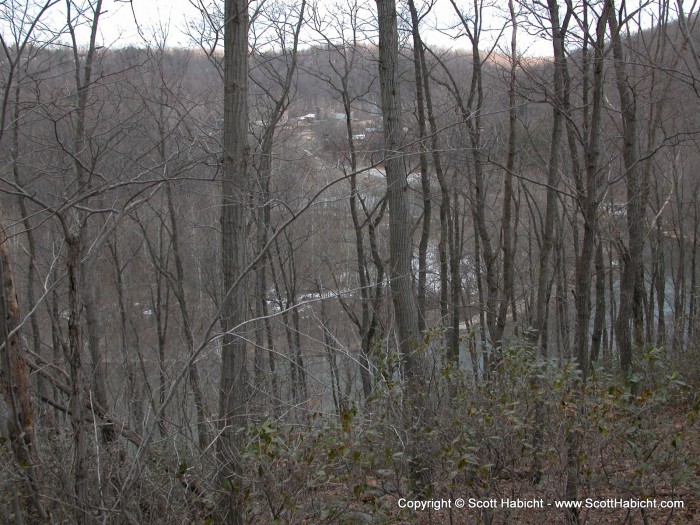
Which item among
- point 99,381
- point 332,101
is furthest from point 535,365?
point 332,101

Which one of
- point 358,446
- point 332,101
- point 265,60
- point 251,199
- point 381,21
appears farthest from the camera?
point 332,101

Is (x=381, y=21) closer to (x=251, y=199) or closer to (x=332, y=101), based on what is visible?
(x=251, y=199)

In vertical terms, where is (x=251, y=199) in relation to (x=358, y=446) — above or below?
above

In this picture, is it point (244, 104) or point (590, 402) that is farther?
point (244, 104)

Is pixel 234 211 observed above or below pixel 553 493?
above

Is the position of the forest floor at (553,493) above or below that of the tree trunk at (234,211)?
below

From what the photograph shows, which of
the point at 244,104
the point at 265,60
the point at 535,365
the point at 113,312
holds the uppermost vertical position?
the point at 265,60

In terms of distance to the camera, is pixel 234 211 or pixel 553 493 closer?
pixel 553 493

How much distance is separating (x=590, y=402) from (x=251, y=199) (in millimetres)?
3312

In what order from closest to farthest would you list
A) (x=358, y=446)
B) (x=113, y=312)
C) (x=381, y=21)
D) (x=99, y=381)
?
1. (x=358, y=446)
2. (x=381, y=21)
3. (x=99, y=381)
4. (x=113, y=312)

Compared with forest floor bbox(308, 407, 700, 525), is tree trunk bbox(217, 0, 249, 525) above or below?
above

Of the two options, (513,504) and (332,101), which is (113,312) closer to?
(332,101)

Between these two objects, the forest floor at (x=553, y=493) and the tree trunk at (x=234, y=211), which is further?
the tree trunk at (x=234, y=211)

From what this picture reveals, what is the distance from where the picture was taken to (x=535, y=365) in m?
4.16
